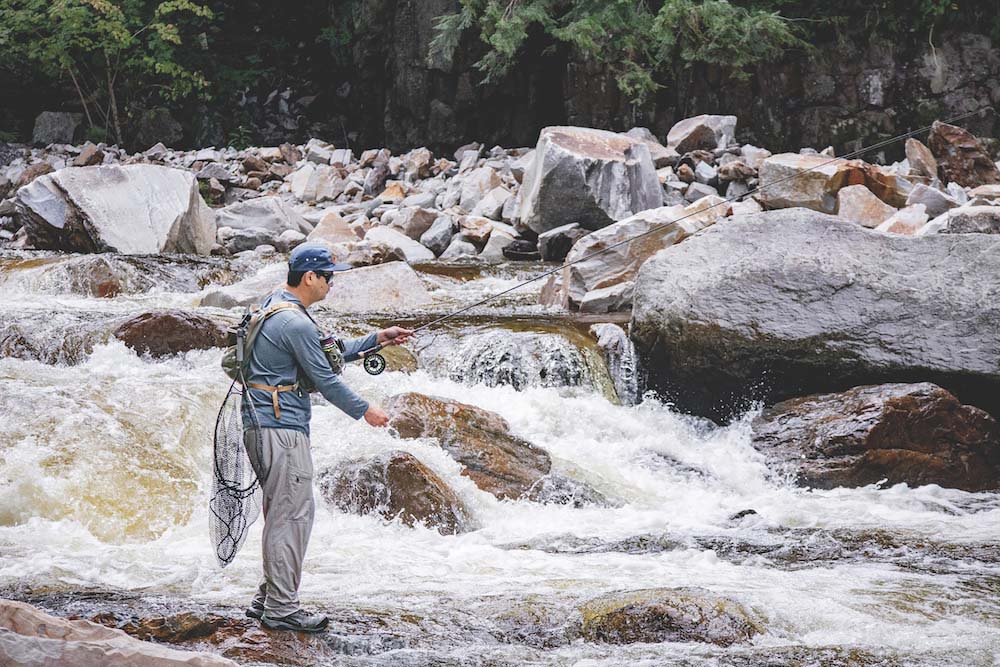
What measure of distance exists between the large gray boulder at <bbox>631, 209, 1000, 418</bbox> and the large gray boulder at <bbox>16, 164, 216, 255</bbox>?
6.92m

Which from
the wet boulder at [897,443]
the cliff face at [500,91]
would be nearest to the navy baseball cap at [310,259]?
the wet boulder at [897,443]

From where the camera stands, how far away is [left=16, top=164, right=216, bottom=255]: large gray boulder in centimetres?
1247

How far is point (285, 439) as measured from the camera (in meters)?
3.86

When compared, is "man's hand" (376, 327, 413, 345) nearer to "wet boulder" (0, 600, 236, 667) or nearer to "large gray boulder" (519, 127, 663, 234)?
"wet boulder" (0, 600, 236, 667)

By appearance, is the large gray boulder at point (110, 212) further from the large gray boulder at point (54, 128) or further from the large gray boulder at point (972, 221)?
the large gray boulder at point (54, 128)

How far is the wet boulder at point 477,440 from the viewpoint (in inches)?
254

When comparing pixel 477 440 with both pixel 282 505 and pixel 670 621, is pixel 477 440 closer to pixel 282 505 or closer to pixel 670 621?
pixel 670 621

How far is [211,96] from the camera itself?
75.9 feet

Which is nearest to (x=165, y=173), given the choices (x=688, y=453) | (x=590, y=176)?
(x=590, y=176)

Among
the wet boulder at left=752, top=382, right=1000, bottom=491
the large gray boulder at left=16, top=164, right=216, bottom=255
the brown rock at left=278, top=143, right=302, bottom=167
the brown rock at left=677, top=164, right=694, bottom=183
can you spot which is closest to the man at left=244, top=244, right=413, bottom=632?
the wet boulder at left=752, top=382, right=1000, bottom=491

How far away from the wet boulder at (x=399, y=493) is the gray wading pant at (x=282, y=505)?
72.8 inches

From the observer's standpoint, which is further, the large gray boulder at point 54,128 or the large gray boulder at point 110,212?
the large gray boulder at point 54,128

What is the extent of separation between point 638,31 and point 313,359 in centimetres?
1467

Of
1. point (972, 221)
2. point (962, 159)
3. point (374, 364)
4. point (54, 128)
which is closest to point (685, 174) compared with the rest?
point (962, 159)
